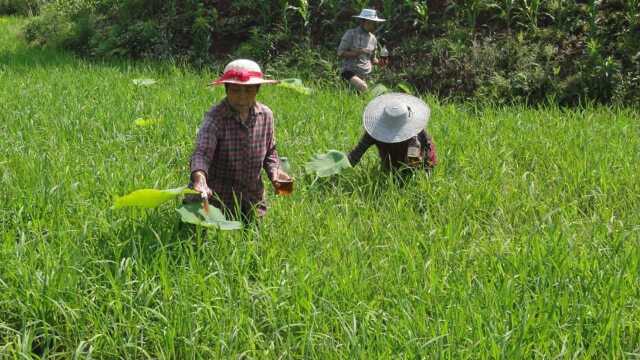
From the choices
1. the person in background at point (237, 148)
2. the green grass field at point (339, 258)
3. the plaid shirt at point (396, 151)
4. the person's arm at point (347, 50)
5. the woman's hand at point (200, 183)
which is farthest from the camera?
the person's arm at point (347, 50)

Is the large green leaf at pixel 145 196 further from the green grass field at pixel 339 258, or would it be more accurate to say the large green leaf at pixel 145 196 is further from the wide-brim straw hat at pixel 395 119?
the wide-brim straw hat at pixel 395 119

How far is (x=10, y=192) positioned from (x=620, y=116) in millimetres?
4734

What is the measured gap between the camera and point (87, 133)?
199 inches

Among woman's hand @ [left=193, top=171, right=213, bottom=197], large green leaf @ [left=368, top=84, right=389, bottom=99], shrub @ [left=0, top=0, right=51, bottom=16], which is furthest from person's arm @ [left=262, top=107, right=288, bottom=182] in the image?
shrub @ [left=0, top=0, right=51, bottom=16]

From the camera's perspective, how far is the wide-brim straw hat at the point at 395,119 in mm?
3900

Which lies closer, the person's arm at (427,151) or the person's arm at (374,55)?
the person's arm at (427,151)

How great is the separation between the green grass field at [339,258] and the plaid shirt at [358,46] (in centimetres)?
262

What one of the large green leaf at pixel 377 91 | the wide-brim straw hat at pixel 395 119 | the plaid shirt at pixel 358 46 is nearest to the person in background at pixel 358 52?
the plaid shirt at pixel 358 46

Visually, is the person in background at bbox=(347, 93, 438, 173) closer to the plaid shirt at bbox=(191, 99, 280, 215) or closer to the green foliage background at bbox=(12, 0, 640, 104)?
the plaid shirt at bbox=(191, 99, 280, 215)

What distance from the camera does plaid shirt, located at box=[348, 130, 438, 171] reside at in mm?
4023

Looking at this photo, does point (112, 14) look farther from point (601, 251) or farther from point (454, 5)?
point (601, 251)

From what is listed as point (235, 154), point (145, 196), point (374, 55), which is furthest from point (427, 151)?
point (374, 55)

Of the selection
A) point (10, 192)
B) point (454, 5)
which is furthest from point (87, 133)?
point (454, 5)

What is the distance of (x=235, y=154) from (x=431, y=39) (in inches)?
235
